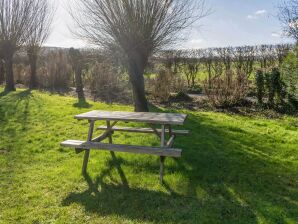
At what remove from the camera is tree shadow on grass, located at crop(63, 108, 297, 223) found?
12.0ft

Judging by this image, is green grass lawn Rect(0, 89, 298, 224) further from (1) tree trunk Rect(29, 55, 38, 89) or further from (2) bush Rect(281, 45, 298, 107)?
(1) tree trunk Rect(29, 55, 38, 89)

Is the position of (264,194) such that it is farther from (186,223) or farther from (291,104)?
(291,104)

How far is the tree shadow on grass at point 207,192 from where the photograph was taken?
3.67 meters

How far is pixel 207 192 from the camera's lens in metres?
4.23

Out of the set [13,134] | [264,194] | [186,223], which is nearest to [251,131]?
[264,194]

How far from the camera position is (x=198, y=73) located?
60.0 ft

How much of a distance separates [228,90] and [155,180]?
23.2 feet

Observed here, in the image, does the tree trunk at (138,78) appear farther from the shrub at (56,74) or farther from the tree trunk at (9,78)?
the shrub at (56,74)

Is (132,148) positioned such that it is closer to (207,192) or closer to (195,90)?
(207,192)

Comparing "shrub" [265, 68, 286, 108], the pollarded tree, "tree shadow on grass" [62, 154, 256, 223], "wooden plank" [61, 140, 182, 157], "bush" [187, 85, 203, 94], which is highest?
the pollarded tree

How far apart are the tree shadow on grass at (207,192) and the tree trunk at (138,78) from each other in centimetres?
337

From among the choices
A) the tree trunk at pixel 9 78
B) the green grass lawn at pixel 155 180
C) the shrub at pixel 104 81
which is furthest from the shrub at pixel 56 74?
the green grass lawn at pixel 155 180

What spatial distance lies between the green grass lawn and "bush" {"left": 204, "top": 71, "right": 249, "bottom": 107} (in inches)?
136

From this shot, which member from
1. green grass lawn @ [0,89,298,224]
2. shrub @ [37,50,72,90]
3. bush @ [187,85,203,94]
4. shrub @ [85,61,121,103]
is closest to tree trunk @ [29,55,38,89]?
shrub @ [37,50,72,90]
